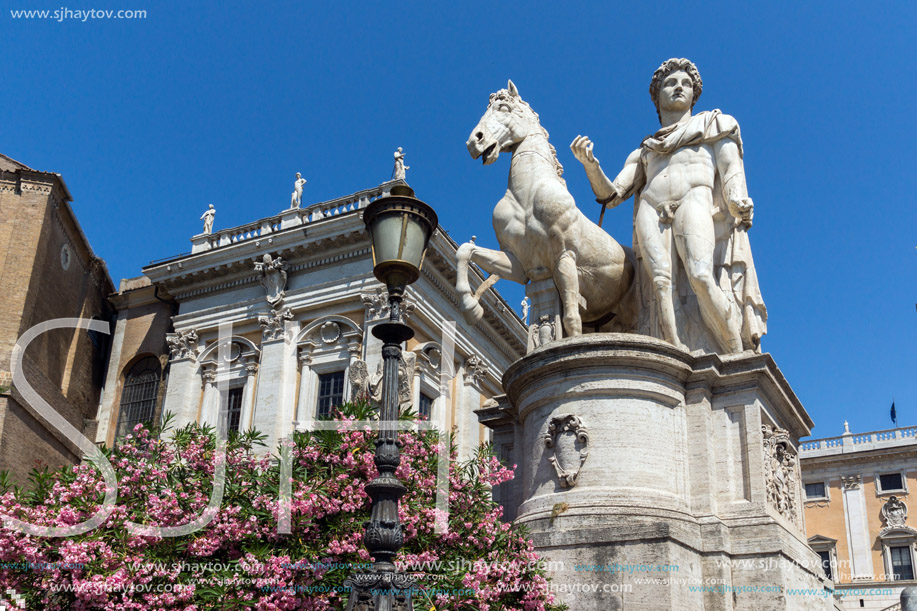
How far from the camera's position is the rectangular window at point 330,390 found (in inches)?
1133

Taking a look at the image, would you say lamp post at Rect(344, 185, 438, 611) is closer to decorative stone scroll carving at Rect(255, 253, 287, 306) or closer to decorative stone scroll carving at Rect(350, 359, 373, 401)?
decorative stone scroll carving at Rect(350, 359, 373, 401)

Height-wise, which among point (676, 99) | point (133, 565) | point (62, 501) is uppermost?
point (676, 99)

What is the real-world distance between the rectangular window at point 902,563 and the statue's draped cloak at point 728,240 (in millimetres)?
42054

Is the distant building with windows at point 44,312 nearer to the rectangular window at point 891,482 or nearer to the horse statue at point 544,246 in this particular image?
the horse statue at point 544,246

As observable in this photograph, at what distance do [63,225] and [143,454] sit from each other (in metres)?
25.0

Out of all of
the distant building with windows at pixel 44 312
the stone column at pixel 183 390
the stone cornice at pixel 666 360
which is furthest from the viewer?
the stone column at pixel 183 390

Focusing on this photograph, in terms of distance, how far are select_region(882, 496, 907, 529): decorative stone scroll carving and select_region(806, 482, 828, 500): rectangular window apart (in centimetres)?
315

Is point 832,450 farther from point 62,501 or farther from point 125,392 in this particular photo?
point 62,501

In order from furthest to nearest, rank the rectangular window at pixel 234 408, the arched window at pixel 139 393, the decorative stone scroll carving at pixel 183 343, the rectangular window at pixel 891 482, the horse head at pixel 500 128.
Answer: the rectangular window at pixel 891 482 < the arched window at pixel 139 393 < the decorative stone scroll carving at pixel 183 343 < the rectangular window at pixel 234 408 < the horse head at pixel 500 128

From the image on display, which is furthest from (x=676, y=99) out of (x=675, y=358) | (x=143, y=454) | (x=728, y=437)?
(x=143, y=454)

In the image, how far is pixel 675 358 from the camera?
934cm

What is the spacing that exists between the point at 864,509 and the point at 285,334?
1316 inches

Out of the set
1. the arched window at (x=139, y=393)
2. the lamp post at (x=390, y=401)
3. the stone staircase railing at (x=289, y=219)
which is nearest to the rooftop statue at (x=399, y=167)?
the stone staircase railing at (x=289, y=219)

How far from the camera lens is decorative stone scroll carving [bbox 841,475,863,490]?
Result: 47719 millimetres
